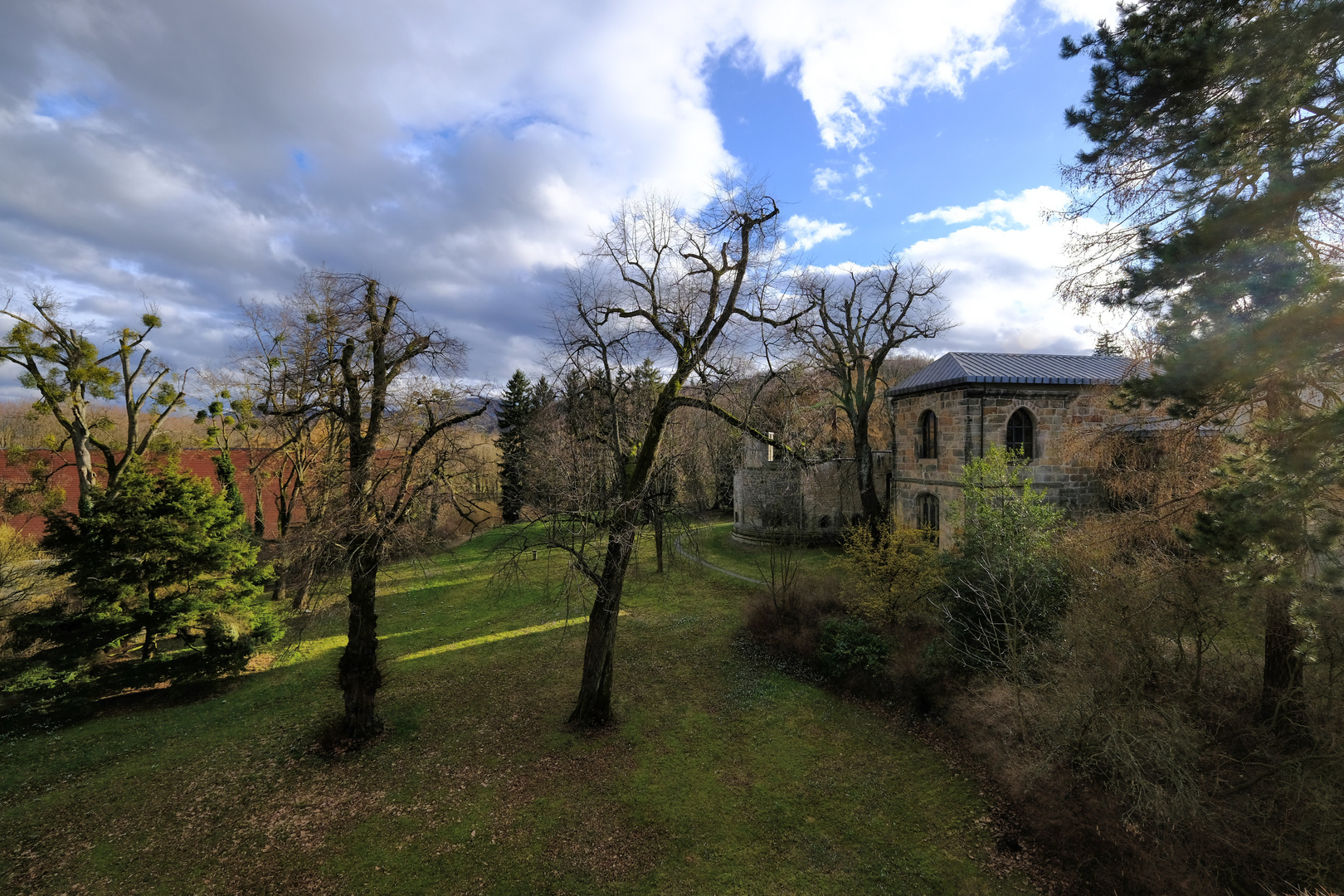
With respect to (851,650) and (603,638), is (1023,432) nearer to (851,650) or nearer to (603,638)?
(851,650)

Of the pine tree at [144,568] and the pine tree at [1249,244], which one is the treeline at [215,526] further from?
the pine tree at [1249,244]

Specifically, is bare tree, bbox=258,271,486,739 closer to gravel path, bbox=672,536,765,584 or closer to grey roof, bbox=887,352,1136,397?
gravel path, bbox=672,536,765,584

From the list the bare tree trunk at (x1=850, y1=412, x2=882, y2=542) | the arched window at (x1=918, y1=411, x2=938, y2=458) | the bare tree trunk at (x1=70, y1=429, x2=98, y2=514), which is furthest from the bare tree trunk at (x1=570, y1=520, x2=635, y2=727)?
the bare tree trunk at (x1=70, y1=429, x2=98, y2=514)

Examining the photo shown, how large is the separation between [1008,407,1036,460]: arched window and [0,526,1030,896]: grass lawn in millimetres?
11256

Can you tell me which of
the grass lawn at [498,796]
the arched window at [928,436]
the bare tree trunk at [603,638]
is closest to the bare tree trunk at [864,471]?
the arched window at [928,436]

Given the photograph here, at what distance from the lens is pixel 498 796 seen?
8.38 metres

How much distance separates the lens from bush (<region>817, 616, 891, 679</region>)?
12008 millimetres

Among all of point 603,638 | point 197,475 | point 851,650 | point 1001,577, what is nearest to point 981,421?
point 1001,577

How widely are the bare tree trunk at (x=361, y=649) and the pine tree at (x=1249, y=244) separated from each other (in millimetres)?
11586

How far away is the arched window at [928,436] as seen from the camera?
19375mm

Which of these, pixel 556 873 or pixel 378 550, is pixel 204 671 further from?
pixel 556 873

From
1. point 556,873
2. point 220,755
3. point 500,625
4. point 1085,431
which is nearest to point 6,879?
point 220,755

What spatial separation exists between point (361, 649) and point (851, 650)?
9.90 metres

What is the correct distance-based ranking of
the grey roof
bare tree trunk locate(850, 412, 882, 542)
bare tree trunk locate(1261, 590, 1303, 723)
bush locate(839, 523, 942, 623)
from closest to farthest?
bare tree trunk locate(1261, 590, 1303, 723)
bush locate(839, 523, 942, 623)
the grey roof
bare tree trunk locate(850, 412, 882, 542)
